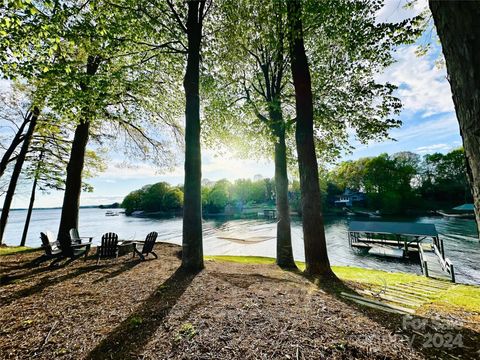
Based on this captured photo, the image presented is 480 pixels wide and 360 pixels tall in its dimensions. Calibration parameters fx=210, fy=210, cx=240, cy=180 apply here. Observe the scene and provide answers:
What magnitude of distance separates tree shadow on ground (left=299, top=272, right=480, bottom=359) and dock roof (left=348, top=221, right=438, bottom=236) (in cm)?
2074

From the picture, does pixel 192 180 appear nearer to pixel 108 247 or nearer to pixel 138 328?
pixel 138 328

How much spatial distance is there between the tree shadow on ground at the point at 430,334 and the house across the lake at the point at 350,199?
70.9 m

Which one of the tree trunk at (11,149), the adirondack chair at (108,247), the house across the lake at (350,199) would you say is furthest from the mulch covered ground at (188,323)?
the house across the lake at (350,199)

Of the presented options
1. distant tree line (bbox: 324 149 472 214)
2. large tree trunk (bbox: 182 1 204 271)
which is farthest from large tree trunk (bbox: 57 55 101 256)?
distant tree line (bbox: 324 149 472 214)

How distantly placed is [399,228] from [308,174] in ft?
68.5

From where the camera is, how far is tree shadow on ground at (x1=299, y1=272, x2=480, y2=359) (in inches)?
96.3

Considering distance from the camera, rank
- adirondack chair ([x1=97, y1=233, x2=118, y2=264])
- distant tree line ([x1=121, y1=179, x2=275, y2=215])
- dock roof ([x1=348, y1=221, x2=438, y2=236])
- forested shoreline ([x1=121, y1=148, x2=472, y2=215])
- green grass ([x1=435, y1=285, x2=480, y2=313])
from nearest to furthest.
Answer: green grass ([x1=435, y1=285, x2=480, y2=313]), adirondack chair ([x1=97, y1=233, x2=118, y2=264]), dock roof ([x1=348, y1=221, x2=438, y2=236]), forested shoreline ([x1=121, y1=148, x2=472, y2=215]), distant tree line ([x1=121, y1=179, x2=275, y2=215])

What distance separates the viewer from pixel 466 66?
157 centimetres

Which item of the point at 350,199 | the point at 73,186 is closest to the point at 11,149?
the point at 73,186

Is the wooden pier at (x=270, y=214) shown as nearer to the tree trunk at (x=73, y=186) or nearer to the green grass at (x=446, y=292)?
the green grass at (x=446, y=292)

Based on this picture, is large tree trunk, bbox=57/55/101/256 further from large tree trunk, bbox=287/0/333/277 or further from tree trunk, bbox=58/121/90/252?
large tree trunk, bbox=287/0/333/277

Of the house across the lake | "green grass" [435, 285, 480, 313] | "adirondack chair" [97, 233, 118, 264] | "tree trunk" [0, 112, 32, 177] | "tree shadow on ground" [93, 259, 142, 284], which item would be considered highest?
"tree trunk" [0, 112, 32, 177]

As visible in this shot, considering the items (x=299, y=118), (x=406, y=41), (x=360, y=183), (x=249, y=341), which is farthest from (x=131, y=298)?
(x=360, y=183)

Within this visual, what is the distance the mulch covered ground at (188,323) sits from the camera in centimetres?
246
